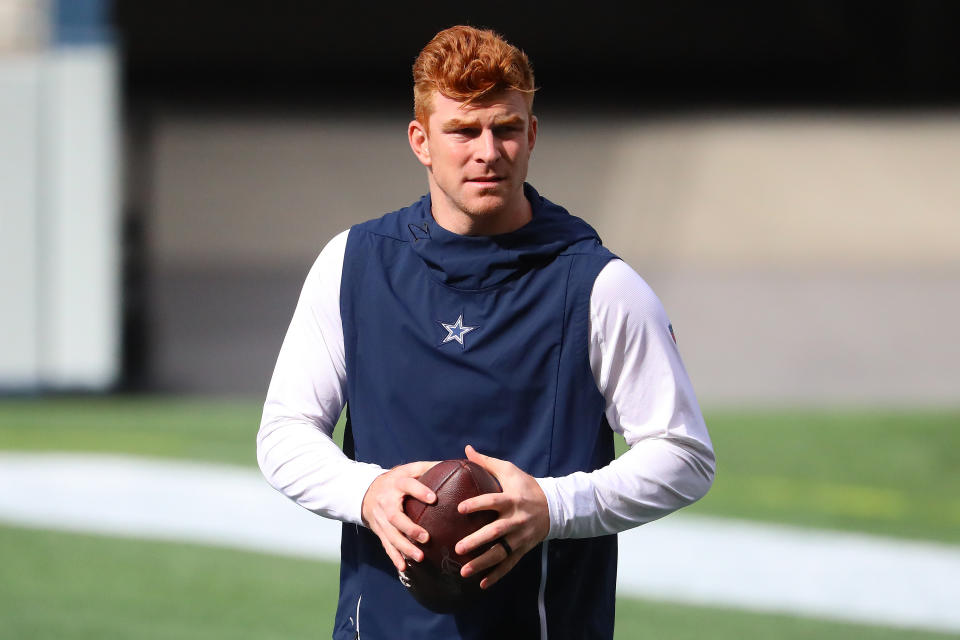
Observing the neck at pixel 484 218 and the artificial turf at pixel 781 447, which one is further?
the artificial turf at pixel 781 447

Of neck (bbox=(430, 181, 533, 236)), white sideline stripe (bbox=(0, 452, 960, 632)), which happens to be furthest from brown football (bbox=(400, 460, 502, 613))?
white sideline stripe (bbox=(0, 452, 960, 632))

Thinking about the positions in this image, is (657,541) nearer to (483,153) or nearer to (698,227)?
(483,153)

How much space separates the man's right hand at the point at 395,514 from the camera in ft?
7.98

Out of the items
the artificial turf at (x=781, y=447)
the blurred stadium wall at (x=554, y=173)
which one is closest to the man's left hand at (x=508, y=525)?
the artificial turf at (x=781, y=447)

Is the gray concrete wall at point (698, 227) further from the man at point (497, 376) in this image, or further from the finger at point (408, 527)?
the finger at point (408, 527)

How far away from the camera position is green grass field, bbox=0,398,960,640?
18.0 ft

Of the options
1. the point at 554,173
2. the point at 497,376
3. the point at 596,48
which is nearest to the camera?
the point at 497,376

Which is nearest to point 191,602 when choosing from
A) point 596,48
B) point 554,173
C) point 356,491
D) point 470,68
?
point 356,491

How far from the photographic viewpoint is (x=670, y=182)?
20.9 meters

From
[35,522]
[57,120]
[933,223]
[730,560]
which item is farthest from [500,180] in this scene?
[933,223]

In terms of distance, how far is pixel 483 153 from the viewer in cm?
257

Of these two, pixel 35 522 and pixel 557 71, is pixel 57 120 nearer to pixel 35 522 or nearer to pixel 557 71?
pixel 35 522

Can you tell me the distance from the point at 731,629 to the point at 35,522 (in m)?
3.90

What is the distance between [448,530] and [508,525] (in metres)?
0.15
